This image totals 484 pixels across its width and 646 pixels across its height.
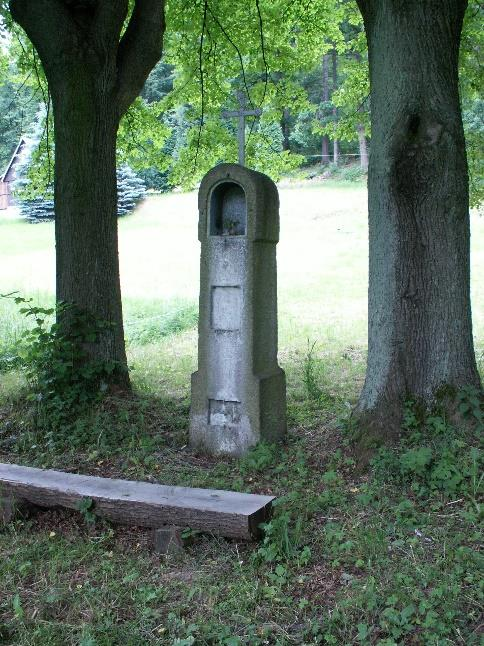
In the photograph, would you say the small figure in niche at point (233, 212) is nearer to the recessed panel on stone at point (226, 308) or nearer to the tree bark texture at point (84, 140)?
the recessed panel on stone at point (226, 308)

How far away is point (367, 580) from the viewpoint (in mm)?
3773

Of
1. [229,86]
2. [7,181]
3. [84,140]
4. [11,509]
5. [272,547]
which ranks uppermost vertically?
[7,181]

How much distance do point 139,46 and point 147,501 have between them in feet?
17.7

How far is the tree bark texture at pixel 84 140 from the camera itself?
7059 mm

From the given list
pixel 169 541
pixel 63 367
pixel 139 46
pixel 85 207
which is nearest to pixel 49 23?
pixel 139 46

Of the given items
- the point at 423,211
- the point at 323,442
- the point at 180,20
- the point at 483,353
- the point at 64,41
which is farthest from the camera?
the point at 180,20

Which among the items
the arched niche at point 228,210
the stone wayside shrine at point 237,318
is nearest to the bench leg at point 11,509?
the stone wayside shrine at point 237,318

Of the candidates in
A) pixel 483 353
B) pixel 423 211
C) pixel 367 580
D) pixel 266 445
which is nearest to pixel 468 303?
pixel 423 211

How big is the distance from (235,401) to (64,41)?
13.6ft

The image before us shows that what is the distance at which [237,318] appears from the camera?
6086 mm

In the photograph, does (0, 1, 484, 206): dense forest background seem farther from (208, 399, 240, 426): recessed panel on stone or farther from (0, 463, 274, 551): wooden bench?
(0, 463, 274, 551): wooden bench

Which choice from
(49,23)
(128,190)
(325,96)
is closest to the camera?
(49,23)

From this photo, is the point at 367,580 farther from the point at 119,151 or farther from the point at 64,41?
the point at 119,151

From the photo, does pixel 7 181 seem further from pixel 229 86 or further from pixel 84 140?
pixel 84 140
